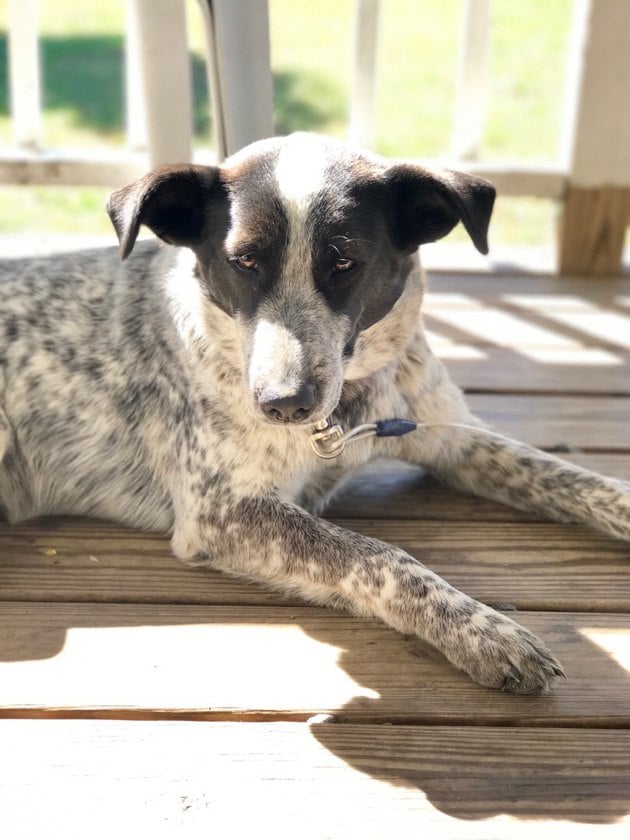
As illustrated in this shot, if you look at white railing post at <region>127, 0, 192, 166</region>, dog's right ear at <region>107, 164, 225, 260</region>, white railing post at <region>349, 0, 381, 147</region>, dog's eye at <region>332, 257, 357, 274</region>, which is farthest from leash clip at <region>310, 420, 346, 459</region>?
white railing post at <region>349, 0, 381, 147</region>

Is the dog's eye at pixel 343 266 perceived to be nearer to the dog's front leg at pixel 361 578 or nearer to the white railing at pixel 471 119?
the dog's front leg at pixel 361 578

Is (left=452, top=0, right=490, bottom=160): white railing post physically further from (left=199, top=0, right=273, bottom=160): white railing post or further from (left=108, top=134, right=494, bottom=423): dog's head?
(left=108, top=134, right=494, bottom=423): dog's head

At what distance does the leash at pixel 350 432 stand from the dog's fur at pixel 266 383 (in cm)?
2

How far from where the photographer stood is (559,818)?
5.57ft

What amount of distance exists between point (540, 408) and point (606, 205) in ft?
4.23

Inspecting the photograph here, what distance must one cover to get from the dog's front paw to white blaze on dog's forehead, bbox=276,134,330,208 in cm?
87

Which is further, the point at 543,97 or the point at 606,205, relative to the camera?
the point at 543,97

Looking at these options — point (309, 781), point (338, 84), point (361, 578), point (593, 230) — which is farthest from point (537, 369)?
point (338, 84)

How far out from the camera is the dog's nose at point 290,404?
200 cm

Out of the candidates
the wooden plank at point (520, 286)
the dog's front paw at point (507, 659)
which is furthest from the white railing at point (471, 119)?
the dog's front paw at point (507, 659)

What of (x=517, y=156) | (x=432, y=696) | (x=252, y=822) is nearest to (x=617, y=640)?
(x=432, y=696)

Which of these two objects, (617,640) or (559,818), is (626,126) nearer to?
(617,640)

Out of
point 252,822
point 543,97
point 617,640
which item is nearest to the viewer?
point 252,822

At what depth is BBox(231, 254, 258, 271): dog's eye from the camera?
2.11 meters
